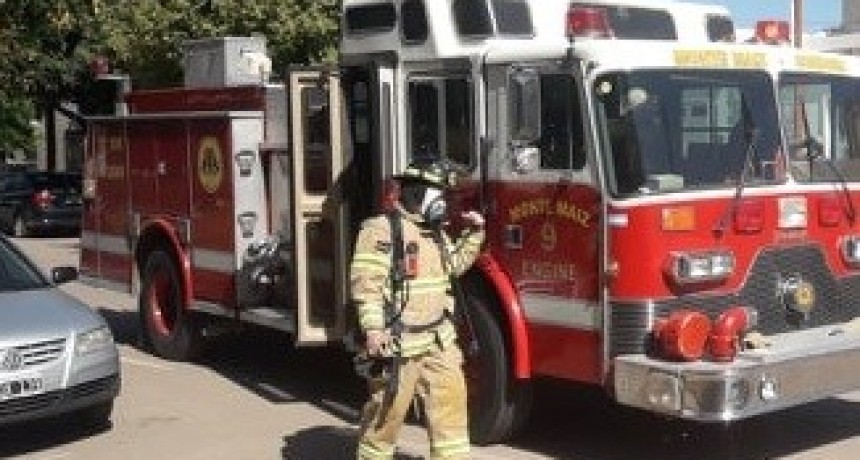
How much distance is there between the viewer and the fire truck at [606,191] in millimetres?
6836

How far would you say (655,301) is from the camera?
683 cm

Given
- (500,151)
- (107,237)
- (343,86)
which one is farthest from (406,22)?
(107,237)

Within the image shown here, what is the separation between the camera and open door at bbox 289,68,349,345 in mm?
8609

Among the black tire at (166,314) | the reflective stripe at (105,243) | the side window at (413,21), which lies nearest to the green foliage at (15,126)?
the reflective stripe at (105,243)

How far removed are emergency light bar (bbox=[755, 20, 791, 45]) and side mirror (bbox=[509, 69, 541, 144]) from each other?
193cm

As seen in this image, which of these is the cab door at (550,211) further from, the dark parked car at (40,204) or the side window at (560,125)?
the dark parked car at (40,204)

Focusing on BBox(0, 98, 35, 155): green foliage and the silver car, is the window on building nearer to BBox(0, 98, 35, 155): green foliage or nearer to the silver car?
the silver car

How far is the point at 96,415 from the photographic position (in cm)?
858

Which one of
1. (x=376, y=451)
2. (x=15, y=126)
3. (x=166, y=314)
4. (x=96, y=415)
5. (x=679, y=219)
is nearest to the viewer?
(x=376, y=451)

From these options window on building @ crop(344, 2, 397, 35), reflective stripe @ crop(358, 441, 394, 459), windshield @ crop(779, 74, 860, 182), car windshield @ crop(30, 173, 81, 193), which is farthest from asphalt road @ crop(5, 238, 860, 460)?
car windshield @ crop(30, 173, 81, 193)

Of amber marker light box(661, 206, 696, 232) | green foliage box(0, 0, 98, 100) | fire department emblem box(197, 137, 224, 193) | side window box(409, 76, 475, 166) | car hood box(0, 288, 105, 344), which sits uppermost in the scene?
green foliage box(0, 0, 98, 100)

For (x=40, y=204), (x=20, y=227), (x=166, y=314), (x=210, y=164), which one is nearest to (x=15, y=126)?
(x=20, y=227)

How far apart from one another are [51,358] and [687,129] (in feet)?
13.0

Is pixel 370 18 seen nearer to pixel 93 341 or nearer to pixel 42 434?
pixel 93 341
